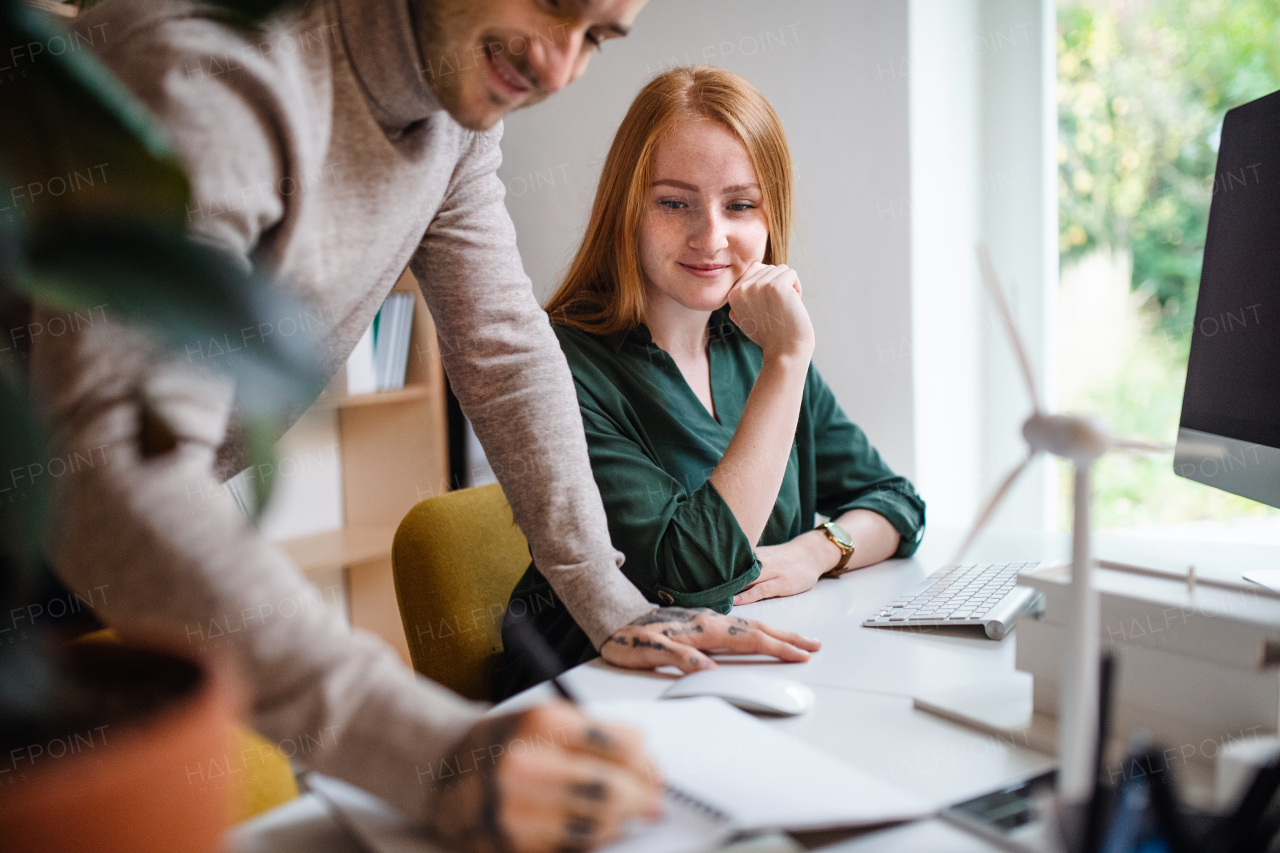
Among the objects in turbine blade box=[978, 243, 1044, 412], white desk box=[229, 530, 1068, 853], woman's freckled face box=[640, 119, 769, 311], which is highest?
woman's freckled face box=[640, 119, 769, 311]

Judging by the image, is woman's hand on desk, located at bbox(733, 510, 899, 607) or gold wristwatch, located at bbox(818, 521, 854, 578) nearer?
woman's hand on desk, located at bbox(733, 510, 899, 607)

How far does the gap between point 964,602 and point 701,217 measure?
2.39 ft

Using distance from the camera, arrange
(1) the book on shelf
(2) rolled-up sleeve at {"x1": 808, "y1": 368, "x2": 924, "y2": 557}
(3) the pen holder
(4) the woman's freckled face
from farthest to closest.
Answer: (1) the book on shelf → (2) rolled-up sleeve at {"x1": 808, "y1": 368, "x2": 924, "y2": 557} → (4) the woman's freckled face → (3) the pen holder

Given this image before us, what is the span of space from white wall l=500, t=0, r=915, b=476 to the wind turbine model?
164cm

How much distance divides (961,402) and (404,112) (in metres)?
1.93

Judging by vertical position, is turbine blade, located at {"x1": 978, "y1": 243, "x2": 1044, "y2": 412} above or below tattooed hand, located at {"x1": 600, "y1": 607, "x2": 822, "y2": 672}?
above

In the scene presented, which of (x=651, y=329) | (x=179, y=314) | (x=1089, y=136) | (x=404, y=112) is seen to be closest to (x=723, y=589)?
(x=651, y=329)

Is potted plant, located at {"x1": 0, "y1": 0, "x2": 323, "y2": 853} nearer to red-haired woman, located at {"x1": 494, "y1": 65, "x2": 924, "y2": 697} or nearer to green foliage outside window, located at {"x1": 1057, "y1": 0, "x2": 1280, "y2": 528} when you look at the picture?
red-haired woman, located at {"x1": 494, "y1": 65, "x2": 924, "y2": 697}

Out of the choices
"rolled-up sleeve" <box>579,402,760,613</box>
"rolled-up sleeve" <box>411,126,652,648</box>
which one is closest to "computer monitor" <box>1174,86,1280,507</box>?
"rolled-up sleeve" <box>579,402,760,613</box>

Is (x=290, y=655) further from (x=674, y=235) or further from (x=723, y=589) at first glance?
(x=674, y=235)

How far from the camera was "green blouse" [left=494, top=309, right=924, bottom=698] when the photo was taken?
1.13 meters

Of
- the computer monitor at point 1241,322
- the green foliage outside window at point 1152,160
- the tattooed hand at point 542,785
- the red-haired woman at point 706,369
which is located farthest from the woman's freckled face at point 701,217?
the green foliage outside window at point 1152,160

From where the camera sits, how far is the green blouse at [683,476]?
113 cm

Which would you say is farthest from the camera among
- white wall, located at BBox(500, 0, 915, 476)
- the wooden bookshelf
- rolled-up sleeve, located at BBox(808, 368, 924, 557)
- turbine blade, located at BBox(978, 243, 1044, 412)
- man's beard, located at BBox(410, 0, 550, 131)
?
the wooden bookshelf
